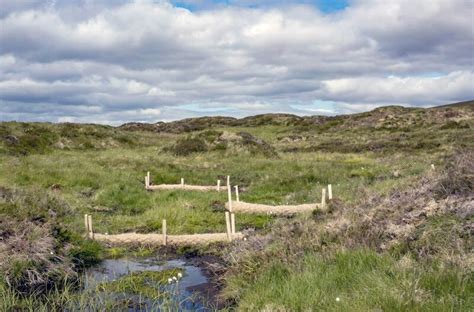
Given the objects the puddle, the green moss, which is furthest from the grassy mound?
the green moss

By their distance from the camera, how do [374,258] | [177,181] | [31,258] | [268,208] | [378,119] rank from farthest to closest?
[378,119] → [177,181] → [268,208] → [31,258] → [374,258]

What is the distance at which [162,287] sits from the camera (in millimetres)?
10797

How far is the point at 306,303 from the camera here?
24.7 ft

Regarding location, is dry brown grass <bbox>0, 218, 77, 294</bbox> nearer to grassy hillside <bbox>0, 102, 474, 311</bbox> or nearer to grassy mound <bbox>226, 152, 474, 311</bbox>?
grassy hillside <bbox>0, 102, 474, 311</bbox>

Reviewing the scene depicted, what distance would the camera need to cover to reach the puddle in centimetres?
949

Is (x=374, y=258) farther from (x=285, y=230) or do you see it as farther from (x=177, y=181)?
(x=177, y=181)

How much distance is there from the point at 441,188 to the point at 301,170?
712 inches

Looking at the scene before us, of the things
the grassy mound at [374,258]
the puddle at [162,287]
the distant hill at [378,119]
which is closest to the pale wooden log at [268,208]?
the grassy mound at [374,258]

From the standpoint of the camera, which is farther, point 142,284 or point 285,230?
point 285,230

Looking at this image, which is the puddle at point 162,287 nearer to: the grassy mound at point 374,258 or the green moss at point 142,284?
the green moss at point 142,284

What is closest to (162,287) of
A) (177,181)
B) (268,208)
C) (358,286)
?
(358,286)

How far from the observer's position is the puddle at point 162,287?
949cm

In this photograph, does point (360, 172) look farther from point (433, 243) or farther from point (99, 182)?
point (433, 243)

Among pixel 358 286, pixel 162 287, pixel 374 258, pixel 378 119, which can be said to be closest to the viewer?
pixel 358 286
